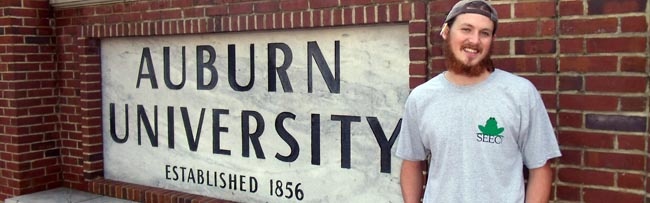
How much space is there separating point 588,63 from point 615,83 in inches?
5.8

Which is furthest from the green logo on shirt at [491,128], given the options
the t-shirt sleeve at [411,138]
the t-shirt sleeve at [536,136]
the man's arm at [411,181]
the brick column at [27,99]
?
the brick column at [27,99]

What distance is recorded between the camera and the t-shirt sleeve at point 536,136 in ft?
8.13

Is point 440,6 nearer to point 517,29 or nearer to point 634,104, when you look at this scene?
point 517,29

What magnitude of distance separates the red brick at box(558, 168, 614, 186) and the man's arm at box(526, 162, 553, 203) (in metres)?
0.58

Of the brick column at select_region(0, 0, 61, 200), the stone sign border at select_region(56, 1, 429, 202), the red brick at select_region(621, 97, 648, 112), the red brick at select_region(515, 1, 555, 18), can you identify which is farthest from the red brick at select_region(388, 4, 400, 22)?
the brick column at select_region(0, 0, 61, 200)

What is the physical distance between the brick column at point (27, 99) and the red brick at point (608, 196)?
15.0 feet

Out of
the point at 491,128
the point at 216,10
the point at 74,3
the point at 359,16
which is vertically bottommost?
the point at 491,128

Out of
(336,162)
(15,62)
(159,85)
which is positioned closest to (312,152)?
(336,162)

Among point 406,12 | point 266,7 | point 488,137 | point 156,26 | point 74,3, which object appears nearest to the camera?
point 488,137

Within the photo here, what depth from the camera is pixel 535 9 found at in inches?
124

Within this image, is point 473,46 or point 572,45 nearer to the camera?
point 473,46

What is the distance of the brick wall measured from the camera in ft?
9.60

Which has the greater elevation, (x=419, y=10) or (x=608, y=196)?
(x=419, y=10)

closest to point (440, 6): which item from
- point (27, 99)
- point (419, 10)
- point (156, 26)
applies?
point (419, 10)
